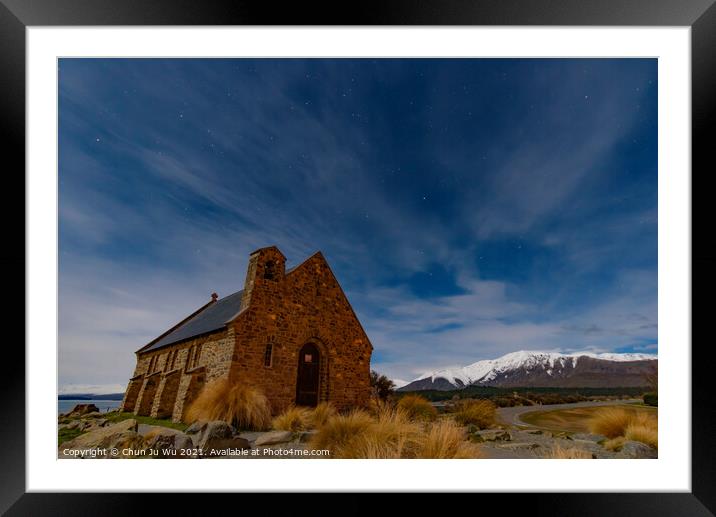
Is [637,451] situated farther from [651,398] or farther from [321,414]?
[321,414]

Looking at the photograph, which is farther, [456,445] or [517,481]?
[456,445]

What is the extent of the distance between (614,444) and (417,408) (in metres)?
2.46

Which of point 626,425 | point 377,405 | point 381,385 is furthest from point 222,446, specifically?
point 626,425

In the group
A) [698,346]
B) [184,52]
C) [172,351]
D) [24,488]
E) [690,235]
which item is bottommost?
[24,488]

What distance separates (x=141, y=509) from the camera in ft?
12.2

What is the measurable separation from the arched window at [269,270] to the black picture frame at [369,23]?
324 centimetres

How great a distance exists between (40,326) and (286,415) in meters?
3.03

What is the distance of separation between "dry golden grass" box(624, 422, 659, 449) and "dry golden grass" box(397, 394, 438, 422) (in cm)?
232

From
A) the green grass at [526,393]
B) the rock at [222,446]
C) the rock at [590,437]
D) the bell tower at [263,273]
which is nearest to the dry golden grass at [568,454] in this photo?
the rock at [590,437]

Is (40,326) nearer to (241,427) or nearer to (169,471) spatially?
(169,471)

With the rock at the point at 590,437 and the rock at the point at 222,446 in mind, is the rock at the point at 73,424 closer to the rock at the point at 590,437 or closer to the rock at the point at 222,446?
the rock at the point at 222,446

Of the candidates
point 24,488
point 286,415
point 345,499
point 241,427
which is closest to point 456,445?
point 345,499

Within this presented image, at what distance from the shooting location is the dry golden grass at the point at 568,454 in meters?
4.35

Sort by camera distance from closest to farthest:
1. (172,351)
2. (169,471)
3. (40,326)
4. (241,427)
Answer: (40,326) → (169,471) → (241,427) → (172,351)
